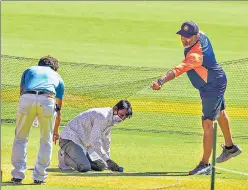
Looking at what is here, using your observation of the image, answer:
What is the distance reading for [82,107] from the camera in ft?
63.7

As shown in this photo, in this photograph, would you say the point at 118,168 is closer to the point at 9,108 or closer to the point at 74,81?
the point at 9,108

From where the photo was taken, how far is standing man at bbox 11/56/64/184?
13.1 m

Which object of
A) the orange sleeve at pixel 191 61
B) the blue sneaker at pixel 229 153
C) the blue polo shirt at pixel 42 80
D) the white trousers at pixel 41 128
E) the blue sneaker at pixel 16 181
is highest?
the orange sleeve at pixel 191 61

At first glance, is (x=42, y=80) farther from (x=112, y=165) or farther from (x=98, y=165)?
(x=98, y=165)

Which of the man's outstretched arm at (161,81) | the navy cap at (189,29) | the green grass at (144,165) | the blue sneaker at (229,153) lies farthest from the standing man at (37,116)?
the blue sneaker at (229,153)

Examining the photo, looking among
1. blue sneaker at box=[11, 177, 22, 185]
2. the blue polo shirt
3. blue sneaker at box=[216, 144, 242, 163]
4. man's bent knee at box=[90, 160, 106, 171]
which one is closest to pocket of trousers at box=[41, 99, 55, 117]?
the blue polo shirt

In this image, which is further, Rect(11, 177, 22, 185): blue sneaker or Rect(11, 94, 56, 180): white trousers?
Rect(11, 177, 22, 185): blue sneaker

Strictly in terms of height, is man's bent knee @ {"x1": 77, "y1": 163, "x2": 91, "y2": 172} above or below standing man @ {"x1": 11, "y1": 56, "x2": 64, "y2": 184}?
below

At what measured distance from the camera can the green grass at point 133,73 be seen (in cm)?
1468

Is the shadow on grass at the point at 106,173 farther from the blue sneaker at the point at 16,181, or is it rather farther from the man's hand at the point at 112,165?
the blue sneaker at the point at 16,181

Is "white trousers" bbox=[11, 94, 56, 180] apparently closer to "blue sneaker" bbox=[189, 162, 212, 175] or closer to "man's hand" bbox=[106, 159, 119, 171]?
"man's hand" bbox=[106, 159, 119, 171]

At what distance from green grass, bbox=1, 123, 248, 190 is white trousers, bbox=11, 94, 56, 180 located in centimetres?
23

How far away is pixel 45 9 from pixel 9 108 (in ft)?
76.5

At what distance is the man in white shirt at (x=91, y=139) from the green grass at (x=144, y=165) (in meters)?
0.18
